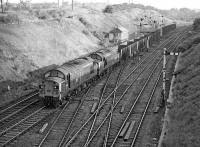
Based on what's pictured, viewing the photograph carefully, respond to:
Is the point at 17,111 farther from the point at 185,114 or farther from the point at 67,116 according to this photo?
the point at 185,114

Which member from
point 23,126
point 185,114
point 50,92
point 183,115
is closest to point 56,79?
point 50,92

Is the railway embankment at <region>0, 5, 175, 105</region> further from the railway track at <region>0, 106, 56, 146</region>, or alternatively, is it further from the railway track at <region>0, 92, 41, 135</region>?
the railway track at <region>0, 106, 56, 146</region>

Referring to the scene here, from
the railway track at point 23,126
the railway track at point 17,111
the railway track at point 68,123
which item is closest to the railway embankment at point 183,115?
the railway track at point 68,123

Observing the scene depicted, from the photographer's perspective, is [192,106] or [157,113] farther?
[157,113]

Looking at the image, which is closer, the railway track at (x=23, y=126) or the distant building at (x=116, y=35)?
the railway track at (x=23, y=126)

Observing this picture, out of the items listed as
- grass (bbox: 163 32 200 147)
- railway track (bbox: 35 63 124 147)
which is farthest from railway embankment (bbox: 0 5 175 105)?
grass (bbox: 163 32 200 147)

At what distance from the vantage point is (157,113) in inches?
1033

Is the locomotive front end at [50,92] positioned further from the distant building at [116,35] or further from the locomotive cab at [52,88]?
the distant building at [116,35]

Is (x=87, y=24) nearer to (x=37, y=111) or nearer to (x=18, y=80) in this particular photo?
(x=18, y=80)

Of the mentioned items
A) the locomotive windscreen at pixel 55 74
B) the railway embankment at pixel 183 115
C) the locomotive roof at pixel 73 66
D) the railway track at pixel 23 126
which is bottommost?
the railway track at pixel 23 126

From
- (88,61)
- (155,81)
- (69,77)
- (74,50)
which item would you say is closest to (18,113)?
(69,77)

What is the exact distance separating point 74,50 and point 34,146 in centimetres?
3944

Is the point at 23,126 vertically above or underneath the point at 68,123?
underneath

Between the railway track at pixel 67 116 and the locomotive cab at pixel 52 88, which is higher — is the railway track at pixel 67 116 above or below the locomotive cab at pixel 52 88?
below
